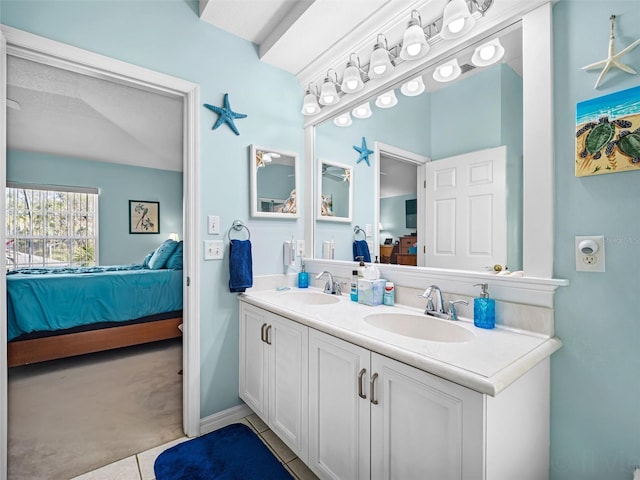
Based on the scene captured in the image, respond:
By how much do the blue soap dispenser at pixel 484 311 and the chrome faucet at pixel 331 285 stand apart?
34.0 inches

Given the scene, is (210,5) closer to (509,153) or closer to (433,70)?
(433,70)

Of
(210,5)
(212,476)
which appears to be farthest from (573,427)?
(210,5)

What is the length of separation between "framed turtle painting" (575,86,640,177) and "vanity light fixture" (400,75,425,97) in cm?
72

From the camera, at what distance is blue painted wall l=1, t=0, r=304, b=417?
154 centimetres

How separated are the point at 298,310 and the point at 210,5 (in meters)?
1.74

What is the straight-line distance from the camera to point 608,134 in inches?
38.0

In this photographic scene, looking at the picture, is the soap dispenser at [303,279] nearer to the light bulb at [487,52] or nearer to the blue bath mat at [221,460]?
the blue bath mat at [221,460]

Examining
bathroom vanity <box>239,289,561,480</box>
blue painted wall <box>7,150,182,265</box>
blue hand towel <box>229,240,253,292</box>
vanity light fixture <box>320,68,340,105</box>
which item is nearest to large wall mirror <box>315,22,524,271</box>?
vanity light fixture <box>320,68,340,105</box>

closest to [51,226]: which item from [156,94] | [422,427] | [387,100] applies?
[156,94]

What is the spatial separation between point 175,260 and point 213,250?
2.01 m

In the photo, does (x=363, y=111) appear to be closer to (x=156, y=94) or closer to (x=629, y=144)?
(x=629, y=144)

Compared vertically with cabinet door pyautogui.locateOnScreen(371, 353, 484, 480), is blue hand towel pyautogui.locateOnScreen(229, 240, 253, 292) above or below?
above

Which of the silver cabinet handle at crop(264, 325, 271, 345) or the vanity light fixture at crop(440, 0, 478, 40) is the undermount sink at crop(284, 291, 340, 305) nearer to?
the silver cabinet handle at crop(264, 325, 271, 345)

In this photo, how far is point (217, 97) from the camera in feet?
6.16
